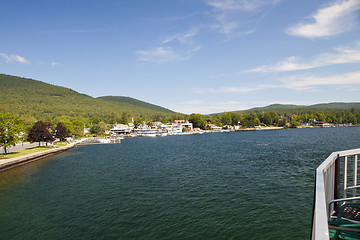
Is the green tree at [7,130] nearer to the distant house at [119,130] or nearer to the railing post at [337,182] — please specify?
the railing post at [337,182]

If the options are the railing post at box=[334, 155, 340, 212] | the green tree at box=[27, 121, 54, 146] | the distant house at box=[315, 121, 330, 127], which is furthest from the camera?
the distant house at box=[315, 121, 330, 127]

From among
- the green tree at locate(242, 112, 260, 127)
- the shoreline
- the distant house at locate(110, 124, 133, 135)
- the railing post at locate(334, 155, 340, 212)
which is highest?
the green tree at locate(242, 112, 260, 127)

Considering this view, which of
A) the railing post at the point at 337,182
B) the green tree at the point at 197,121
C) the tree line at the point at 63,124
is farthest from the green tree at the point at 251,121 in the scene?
the railing post at the point at 337,182

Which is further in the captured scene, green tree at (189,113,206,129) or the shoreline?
green tree at (189,113,206,129)

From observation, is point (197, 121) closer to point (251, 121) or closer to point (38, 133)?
point (251, 121)

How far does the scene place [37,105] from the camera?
6668 inches

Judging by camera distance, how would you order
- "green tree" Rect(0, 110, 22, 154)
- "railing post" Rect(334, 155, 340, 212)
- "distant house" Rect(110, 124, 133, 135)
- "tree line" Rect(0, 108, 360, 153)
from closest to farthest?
"railing post" Rect(334, 155, 340, 212), "green tree" Rect(0, 110, 22, 154), "tree line" Rect(0, 108, 360, 153), "distant house" Rect(110, 124, 133, 135)

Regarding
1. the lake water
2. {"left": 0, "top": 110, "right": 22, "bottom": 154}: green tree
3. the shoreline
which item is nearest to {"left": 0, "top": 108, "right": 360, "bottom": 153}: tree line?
{"left": 0, "top": 110, "right": 22, "bottom": 154}: green tree

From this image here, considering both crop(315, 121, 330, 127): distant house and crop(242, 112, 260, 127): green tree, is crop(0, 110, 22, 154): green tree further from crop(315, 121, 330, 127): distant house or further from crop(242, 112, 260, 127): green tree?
crop(315, 121, 330, 127): distant house

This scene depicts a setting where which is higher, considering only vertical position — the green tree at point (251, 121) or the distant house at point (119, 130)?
the green tree at point (251, 121)

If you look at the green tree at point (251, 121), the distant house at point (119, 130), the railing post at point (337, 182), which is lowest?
the distant house at point (119, 130)

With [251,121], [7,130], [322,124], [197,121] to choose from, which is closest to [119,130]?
[197,121]

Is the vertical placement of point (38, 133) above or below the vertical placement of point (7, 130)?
below

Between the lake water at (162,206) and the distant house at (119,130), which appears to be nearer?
the lake water at (162,206)
